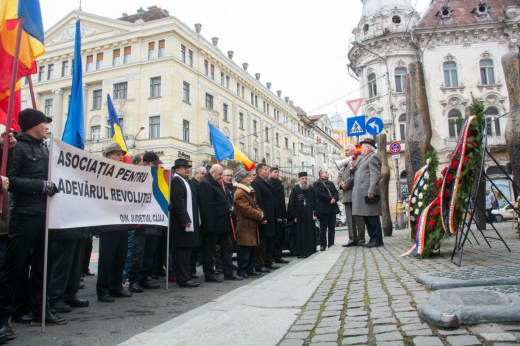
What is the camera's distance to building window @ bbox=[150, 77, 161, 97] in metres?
35.3

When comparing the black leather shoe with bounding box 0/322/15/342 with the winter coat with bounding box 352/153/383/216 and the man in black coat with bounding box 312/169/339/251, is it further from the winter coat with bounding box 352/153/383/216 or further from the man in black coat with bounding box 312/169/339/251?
the man in black coat with bounding box 312/169/339/251

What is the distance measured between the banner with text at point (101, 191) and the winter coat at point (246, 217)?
4.43 ft

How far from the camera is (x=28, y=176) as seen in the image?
3.99 metres

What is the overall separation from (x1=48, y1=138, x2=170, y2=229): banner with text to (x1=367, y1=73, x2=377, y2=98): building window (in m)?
31.7

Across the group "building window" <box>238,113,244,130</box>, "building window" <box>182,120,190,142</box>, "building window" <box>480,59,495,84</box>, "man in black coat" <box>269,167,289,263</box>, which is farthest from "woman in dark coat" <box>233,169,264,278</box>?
"building window" <box>238,113,244,130</box>

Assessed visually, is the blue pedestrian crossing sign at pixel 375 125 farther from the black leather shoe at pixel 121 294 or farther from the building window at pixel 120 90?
the building window at pixel 120 90

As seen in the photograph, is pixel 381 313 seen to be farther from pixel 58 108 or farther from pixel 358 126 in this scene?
pixel 58 108

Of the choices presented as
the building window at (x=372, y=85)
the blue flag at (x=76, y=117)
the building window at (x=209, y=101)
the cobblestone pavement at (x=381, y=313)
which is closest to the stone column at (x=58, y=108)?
the building window at (x=209, y=101)

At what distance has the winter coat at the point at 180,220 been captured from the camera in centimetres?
613

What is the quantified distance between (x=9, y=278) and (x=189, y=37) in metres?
36.1

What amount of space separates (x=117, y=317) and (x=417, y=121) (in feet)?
26.9

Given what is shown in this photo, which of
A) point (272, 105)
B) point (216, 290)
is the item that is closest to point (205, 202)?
point (216, 290)

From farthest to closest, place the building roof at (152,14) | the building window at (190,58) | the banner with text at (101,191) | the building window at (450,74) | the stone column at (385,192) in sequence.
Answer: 1. the building roof at (152,14)
2. the building window at (190,58)
3. the building window at (450,74)
4. the stone column at (385,192)
5. the banner with text at (101,191)

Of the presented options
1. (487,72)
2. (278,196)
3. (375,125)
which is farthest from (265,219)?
(487,72)
